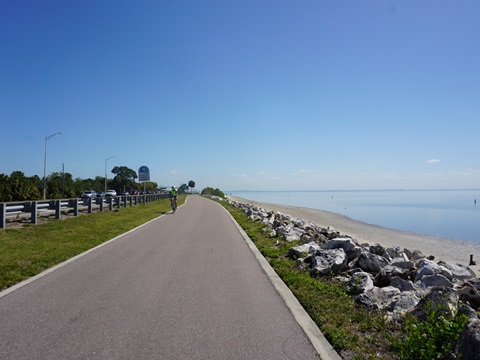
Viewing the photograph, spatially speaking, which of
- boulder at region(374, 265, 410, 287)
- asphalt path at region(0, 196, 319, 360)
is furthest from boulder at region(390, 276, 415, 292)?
asphalt path at region(0, 196, 319, 360)

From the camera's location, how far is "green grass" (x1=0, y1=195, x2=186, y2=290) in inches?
326

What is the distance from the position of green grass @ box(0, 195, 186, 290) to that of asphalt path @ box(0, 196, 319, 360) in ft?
1.88

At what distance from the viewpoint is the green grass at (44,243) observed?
8.28 m

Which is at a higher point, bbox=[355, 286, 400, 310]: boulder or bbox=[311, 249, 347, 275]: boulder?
bbox=[311, 249, 347, 275]: boulder

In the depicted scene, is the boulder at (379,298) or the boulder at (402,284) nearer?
the boulder at (379,298)

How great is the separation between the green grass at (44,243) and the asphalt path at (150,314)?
574mm

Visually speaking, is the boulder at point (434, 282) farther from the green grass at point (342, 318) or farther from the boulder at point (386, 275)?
the green grass at point (342, 318)

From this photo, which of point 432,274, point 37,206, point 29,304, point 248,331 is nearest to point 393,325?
point 248,331

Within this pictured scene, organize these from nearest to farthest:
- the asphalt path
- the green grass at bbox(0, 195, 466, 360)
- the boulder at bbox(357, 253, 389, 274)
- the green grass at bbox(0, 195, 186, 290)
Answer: the green grass at bbox(0, 195, 466, 360) → the asphalt path → the green grass at bbox(0, 195, 186, 290) → the boulder at bbox(357, 253, 389, 274)

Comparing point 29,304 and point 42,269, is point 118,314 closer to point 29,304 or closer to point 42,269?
point 29,304

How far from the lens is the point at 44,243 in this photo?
12.0 metres

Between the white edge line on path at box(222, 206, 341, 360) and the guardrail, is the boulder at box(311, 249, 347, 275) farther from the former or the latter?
the guardrail

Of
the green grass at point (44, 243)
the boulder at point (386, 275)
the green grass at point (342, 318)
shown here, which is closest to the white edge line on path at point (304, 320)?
the green grass at point (342, 318)

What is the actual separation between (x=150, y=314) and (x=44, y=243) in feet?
27.1
